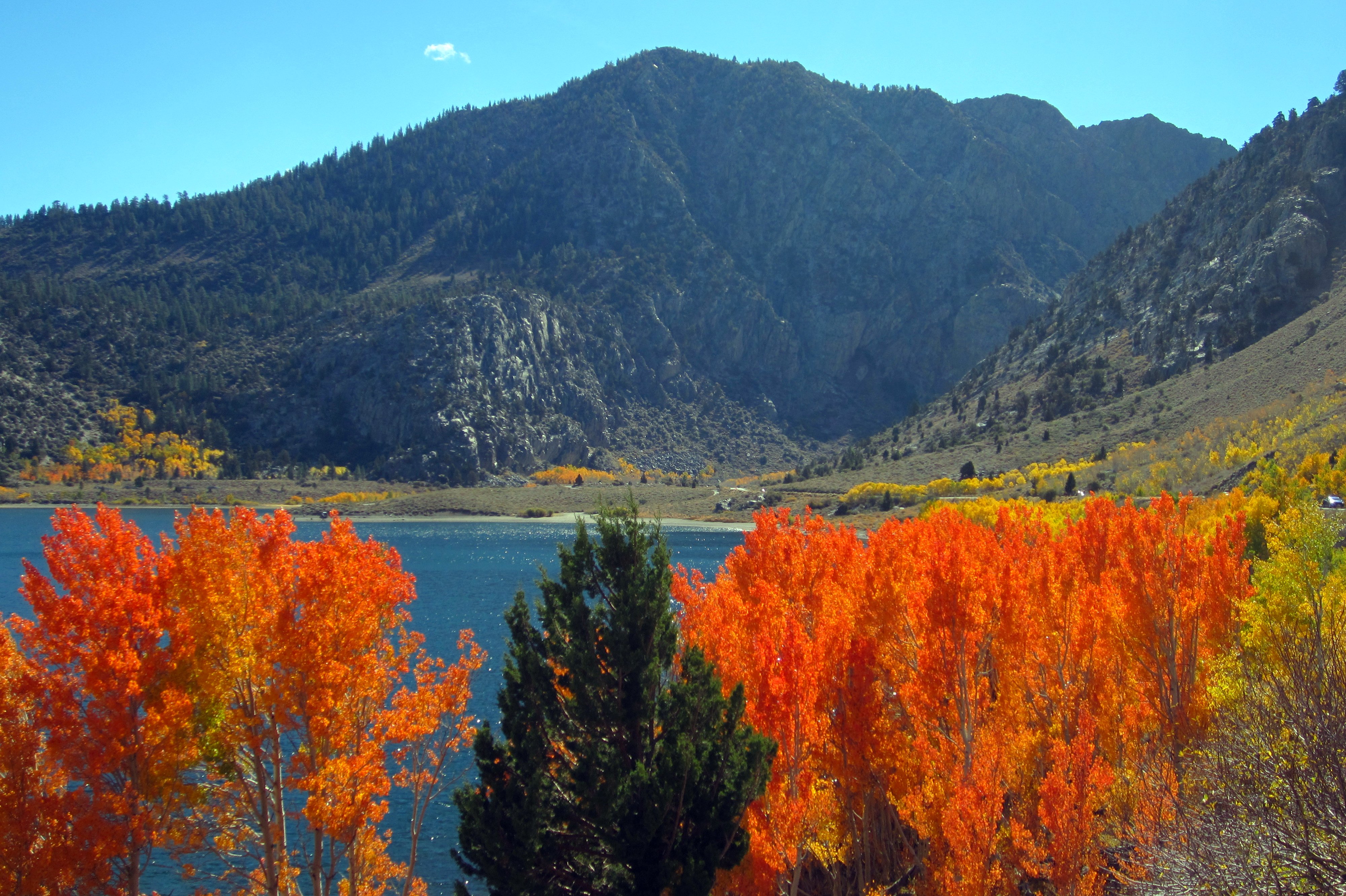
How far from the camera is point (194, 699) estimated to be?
16016 mm

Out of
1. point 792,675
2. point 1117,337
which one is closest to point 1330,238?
point 1117,337

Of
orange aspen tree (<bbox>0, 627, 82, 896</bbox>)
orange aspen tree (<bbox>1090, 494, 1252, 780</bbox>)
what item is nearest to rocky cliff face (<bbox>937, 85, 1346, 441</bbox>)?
orange aspen tree (<bbox>1090, 494, 1252, 780</bbox>)

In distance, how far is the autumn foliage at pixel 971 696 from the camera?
15055 millimetres

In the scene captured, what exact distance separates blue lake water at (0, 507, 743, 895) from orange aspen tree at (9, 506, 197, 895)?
14.8ft

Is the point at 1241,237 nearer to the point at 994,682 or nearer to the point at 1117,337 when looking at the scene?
the point at 1117,337

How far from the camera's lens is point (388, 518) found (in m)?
146

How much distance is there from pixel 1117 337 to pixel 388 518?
113 m

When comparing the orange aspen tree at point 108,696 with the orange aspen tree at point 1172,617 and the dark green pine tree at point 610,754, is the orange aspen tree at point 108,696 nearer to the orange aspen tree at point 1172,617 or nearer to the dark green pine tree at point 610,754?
the dark green pine tree at point 610,754

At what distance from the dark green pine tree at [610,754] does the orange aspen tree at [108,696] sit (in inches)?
205

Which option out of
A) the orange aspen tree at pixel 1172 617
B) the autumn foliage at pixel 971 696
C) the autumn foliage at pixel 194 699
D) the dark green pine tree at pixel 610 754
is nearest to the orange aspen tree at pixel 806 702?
the autumn foliage at pixel 971 696

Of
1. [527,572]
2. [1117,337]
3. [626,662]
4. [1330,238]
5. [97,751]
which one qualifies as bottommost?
[527,572]

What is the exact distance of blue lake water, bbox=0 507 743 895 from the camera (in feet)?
87.1

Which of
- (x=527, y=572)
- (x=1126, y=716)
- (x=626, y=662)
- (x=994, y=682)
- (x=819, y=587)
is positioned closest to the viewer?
(x=626, y=662)

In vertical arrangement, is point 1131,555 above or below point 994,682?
above
